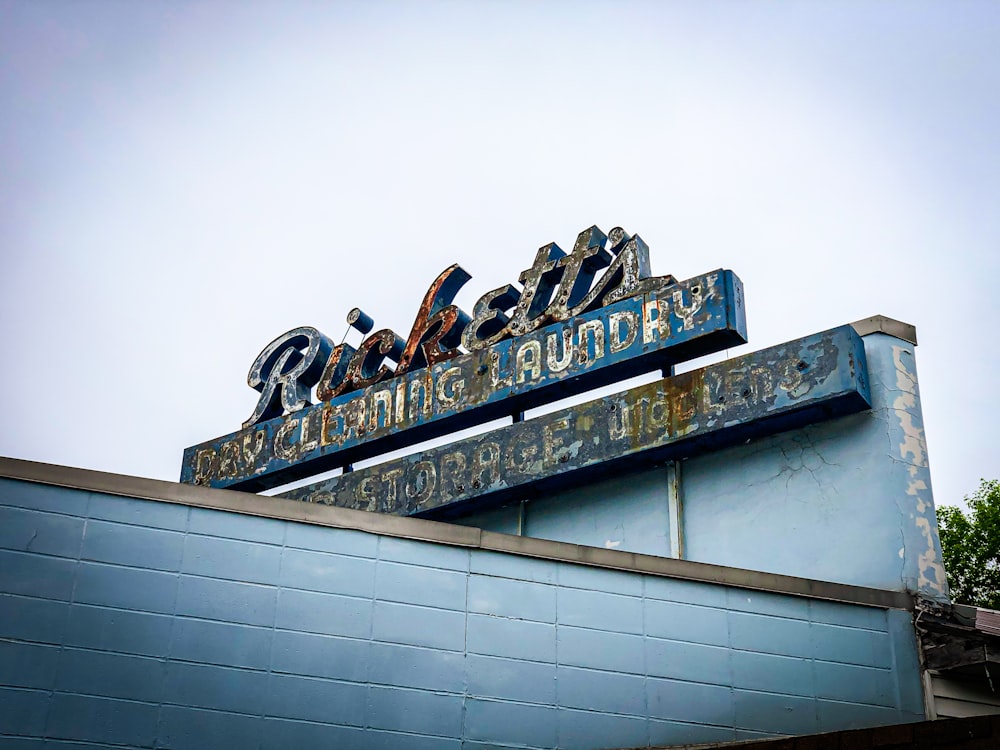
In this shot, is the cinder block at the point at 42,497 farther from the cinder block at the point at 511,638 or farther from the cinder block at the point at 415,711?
the cinder block at the point at 511,638

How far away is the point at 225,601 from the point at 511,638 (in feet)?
8.16

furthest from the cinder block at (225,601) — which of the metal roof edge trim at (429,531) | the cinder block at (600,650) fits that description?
the cinder block at (600,650)

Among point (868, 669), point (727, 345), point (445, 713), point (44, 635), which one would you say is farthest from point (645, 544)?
point (44, 635)

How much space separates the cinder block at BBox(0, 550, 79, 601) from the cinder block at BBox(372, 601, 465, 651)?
2549mm

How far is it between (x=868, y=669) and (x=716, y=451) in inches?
137

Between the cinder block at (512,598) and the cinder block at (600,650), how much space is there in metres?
0.23

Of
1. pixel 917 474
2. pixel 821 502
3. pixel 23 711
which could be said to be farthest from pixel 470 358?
→ pixel 23 711

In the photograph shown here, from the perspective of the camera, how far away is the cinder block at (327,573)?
10.0 meters

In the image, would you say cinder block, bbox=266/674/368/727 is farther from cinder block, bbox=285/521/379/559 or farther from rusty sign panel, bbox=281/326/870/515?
rusty sign panel, bbox=281/326/870/515

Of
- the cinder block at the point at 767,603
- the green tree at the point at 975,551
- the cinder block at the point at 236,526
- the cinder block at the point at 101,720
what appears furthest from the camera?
the green tree at the point at 975,551

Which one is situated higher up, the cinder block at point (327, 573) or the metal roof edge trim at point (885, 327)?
the metal roof edge trim at point (885, 327)

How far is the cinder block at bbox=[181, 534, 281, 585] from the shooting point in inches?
387

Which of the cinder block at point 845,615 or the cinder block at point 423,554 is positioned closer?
the cinder block at point 423,554

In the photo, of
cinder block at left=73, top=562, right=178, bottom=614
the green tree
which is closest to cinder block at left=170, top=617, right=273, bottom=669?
cinder block at left=73, top=562, right=178, bottom=614
